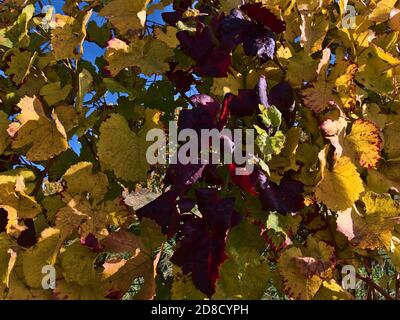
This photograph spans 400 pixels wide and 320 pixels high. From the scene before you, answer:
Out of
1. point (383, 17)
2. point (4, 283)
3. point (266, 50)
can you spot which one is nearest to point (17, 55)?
point (4, 283)

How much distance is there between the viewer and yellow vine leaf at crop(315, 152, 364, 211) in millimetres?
1043

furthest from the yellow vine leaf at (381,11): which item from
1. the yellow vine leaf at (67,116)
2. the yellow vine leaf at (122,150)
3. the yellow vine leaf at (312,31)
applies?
the yellow vine leaf at (67,116)

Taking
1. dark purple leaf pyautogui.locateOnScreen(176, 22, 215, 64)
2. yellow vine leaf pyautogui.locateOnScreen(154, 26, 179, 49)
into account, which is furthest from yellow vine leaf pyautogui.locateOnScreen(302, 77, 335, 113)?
yellow vine leaf pyautogui.locateOnScreen(154, 26, 179, 49)

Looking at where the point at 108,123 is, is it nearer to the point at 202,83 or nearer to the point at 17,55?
the point at 202,83

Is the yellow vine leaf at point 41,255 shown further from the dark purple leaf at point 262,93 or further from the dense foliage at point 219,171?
the dark purple leaf at point 262,93

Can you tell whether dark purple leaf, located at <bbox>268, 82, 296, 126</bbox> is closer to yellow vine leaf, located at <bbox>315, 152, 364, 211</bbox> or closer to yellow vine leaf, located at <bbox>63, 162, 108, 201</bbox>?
yellow vine leaf, located at <bbox>315, 152, 364, 211</bbox>

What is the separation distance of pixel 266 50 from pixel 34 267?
26.1 inches

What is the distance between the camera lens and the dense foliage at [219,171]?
0.98 metres

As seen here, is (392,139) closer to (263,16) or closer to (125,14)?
(263,16)

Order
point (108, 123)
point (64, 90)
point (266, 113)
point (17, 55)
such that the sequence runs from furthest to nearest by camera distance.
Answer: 1. point (17, 55)
2. point (64, 90)
3. point (108, 123)
4. point (266, 113)

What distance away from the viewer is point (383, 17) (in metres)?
1.36

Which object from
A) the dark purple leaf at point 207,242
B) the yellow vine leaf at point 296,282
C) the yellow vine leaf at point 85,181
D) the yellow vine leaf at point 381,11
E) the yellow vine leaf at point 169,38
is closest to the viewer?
the dark purple leaf at point 207,242

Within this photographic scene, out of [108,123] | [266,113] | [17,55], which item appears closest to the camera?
[266,113]

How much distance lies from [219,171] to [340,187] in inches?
9.8
